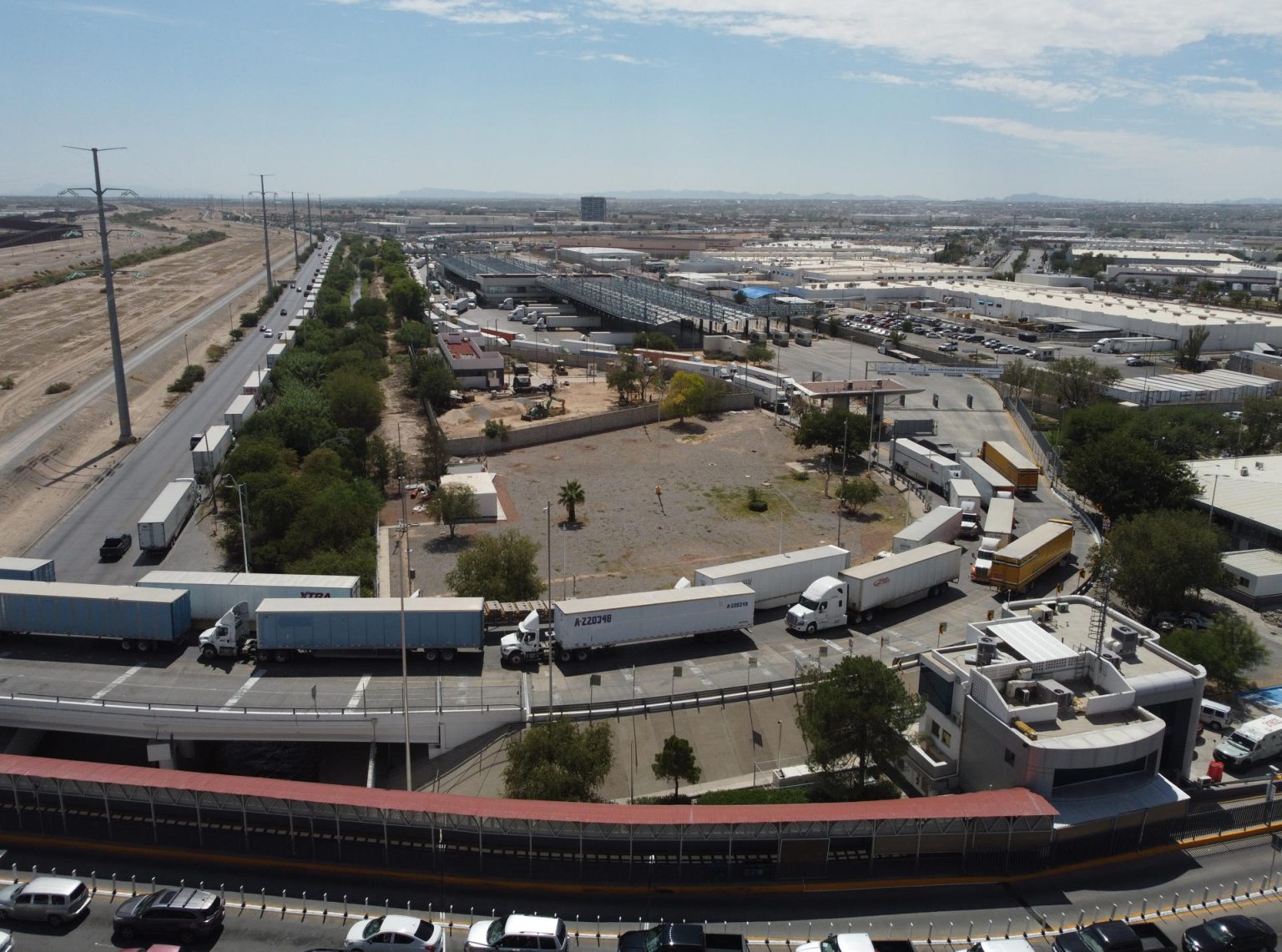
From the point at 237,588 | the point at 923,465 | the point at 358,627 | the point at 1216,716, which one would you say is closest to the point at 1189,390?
the point at 923,465

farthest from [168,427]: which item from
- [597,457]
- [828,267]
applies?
[828,267]

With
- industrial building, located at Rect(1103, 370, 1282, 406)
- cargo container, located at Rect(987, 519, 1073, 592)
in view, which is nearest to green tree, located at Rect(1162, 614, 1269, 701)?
cargo container, located at Rect(987, 519, 1073, 592)

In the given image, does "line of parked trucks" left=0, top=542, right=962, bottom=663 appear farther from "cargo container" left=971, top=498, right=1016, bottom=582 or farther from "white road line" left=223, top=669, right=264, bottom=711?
"cargo container" left=971, top=498, right=1016, bottom=582

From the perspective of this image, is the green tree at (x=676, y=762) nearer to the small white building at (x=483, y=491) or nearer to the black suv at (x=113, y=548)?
the small white building at (x=483, y=491)

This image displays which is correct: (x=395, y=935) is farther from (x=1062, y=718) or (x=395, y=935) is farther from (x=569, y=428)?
(x=569, y=428)

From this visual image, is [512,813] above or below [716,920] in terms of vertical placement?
above

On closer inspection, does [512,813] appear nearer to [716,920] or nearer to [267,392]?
[716,920]

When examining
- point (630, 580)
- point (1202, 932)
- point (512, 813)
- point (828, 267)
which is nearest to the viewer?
point (1202, 932)
